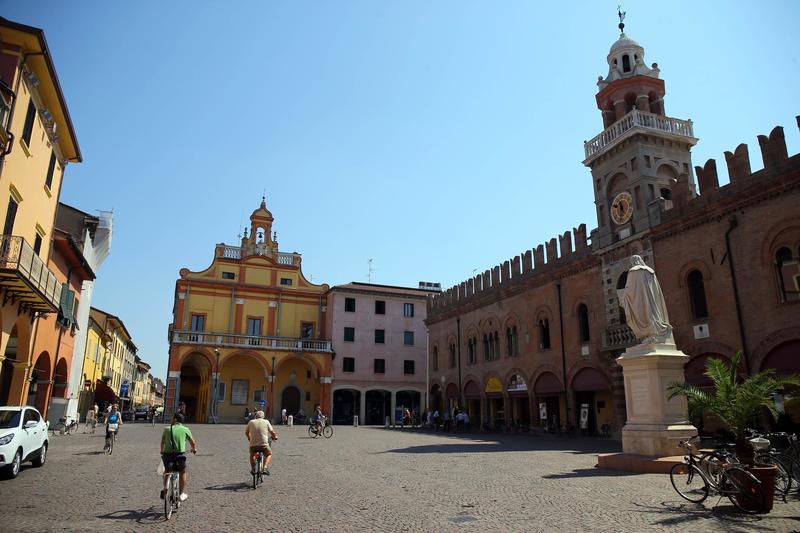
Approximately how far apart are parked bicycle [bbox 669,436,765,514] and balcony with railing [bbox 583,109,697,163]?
18936 millimetres

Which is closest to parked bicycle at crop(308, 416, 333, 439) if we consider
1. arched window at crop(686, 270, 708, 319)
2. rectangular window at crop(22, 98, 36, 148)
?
rectangular window at crop(22, 98, 36, 148)

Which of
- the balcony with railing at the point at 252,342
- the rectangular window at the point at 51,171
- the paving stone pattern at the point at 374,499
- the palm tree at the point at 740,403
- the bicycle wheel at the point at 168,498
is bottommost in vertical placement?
the paving stone pattern at the point at 374,499

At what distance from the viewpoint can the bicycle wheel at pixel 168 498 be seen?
754cm

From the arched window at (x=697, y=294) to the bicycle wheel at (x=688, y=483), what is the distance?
13122 millimetres

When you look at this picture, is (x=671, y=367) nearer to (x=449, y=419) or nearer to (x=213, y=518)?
(x=213, y=518)

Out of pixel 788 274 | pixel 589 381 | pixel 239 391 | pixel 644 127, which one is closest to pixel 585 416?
pixel 589 381

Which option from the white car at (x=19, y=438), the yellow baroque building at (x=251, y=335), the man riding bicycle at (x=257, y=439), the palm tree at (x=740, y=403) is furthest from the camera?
the yellow baroque building at (x=251, y=335)

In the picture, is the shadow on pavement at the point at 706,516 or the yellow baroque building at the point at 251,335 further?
the yellow baroque building at the point at 251,335

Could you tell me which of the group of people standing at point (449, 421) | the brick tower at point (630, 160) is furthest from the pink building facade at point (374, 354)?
the brick tower at point (630, 160)

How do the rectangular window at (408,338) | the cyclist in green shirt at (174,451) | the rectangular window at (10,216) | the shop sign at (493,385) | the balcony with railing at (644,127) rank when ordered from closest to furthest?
the cyclist in green shirt at (174,451) < the rectangular window at (10,216) < the balcony with railing at (644,127) < the shop sign at (493,385) < the rectangular window at (408,338)

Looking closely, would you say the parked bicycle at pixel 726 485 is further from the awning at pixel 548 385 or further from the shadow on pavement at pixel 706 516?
the awning at pixel 548 385

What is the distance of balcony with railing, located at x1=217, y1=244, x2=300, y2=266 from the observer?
1750 inches

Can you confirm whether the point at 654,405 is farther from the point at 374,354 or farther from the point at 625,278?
the point at 374,354

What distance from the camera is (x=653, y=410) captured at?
1138 cm
